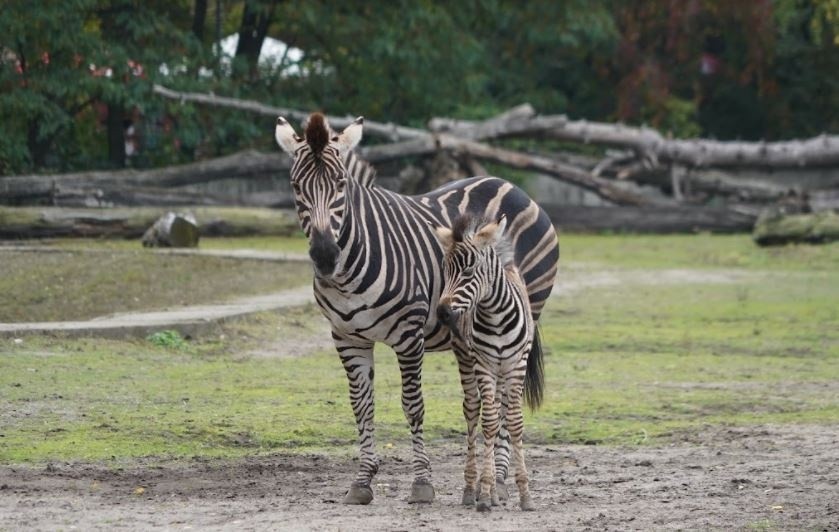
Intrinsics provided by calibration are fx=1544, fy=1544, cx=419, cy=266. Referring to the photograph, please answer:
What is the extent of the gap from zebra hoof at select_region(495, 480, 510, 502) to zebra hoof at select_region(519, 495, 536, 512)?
0.27 m

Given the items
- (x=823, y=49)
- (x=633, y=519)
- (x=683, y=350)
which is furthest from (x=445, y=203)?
(x=823, y=49)

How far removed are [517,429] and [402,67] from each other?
75.6ft

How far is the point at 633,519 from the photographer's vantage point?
755cm

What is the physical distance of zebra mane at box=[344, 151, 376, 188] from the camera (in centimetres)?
873

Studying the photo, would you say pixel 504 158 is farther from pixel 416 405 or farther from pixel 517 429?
pixel 517 429

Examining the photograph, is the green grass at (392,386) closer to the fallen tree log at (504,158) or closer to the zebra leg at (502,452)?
the zebra leg at (502,452)

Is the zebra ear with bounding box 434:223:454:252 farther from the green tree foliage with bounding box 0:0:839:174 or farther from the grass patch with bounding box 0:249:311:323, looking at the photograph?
the green tree foliage with bounding box 0:0:839:174

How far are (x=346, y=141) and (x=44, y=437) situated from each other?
3119mm

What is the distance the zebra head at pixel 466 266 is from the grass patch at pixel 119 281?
27.1 feet

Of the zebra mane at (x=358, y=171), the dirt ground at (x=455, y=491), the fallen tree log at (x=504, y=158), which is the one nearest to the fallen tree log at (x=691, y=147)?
the fallen tree log at (x=504, y=158)

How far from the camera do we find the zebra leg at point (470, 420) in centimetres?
827

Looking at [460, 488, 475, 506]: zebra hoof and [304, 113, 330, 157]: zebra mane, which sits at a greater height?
[304, 113, 330, 157]: zebra mane

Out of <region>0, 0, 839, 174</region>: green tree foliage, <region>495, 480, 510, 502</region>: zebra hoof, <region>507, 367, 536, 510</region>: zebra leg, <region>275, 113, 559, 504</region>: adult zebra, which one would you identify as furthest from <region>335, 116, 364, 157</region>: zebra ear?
<region>0, 0, 839, 174</region>: green tree foliage

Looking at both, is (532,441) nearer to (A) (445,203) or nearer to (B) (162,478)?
(A) (445,203)
